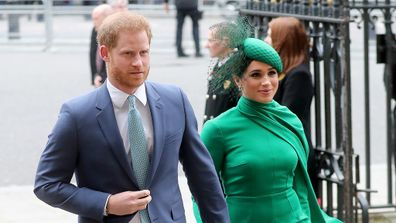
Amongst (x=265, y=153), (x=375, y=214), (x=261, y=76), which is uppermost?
(x=261, y=76)

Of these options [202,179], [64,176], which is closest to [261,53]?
[202,179]

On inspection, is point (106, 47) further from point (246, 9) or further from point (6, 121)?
point (6, 121)

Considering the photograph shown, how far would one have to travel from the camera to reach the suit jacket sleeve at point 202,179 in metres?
4.29

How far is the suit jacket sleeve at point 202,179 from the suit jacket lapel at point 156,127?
15 cm

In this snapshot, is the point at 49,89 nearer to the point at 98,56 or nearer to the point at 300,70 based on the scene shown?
the point at 98,56

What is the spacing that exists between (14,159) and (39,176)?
7356 mm

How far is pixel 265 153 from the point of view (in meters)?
5.02

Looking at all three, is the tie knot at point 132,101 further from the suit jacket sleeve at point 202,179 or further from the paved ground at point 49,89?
the paved ground at point 49,89

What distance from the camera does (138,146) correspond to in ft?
13.4

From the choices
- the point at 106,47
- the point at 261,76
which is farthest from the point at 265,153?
the point at 106,47

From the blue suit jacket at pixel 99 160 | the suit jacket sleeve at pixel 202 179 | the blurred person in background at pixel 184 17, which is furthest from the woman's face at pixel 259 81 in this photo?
the blurred person in background at pixel 184 17

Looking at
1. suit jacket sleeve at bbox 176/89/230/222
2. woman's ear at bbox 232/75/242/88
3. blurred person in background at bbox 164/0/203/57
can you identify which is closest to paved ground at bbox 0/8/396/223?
blurred person in background at bbox 164/0/203/57

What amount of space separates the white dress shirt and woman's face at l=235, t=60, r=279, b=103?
104 centimetres

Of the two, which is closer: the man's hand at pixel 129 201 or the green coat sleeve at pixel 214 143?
the man's hand at pixel 129 201
